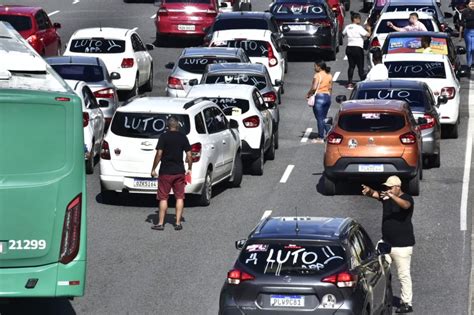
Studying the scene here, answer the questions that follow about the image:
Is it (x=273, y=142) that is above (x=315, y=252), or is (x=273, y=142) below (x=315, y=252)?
below

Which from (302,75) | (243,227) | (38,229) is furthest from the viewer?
(302,75)

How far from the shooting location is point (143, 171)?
23797 mm

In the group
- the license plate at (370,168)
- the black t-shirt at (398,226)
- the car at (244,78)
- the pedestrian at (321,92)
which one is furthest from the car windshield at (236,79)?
the black t-shirt at (398,226)

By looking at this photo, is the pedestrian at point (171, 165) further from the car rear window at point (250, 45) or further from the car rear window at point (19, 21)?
the car rear window at point (19, 21)

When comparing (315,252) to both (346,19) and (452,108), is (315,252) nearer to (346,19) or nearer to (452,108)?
(452,108)

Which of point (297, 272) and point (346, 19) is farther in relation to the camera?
point (346, 19)

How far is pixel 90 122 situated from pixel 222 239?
6.30 meters

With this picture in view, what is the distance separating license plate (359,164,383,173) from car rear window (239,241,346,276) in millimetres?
9767

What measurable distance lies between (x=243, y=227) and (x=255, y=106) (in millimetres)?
5363

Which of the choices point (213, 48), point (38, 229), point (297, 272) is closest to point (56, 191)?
point (38, 229)

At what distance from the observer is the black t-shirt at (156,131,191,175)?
73.2 feet

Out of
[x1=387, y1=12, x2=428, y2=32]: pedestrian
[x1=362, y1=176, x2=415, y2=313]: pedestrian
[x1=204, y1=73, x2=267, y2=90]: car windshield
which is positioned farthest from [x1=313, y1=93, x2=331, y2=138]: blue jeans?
[x1=362, y1=176, x2=415, y2=313]: pedestrian

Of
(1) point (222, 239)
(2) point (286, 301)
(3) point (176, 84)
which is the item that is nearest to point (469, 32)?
(3) point (176, 84)

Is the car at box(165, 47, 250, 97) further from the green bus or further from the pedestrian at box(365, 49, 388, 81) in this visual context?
the green bus
